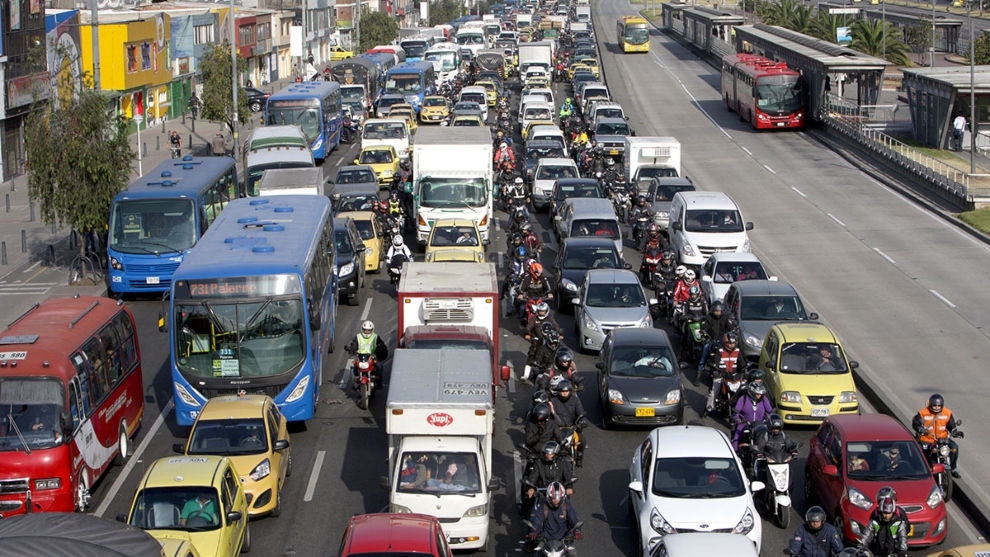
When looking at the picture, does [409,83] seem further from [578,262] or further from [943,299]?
[943,299]

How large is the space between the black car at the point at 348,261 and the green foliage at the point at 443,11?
127898 mm

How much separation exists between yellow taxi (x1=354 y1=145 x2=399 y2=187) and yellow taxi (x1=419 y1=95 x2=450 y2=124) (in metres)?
13.8

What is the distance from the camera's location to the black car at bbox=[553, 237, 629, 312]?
29984 millimetres

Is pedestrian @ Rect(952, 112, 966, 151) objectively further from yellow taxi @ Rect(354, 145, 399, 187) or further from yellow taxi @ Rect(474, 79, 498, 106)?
yellow taxi @ Rect(474, 79, 498, 106)

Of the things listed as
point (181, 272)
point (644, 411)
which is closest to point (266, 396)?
point (181, 272)

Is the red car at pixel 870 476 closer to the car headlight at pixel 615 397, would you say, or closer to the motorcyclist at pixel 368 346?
the car headlight at pixel 615 397

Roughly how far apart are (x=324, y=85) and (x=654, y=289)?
2915 centimetres

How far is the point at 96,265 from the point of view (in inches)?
1405

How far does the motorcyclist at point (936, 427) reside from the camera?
18781 millimetres

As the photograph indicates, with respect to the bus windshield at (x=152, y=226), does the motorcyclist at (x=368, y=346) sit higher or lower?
lower

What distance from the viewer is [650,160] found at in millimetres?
43531

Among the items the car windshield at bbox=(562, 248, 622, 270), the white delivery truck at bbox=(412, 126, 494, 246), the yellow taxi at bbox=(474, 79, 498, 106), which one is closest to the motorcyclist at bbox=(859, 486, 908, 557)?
the car windshield at bbox=(562, 248, 622, 270)

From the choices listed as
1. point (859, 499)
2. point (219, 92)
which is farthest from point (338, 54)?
point (859, 499)

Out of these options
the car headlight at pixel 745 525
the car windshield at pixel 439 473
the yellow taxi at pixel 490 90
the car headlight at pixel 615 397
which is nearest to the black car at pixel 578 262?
the car headlight at pixel 615 397
